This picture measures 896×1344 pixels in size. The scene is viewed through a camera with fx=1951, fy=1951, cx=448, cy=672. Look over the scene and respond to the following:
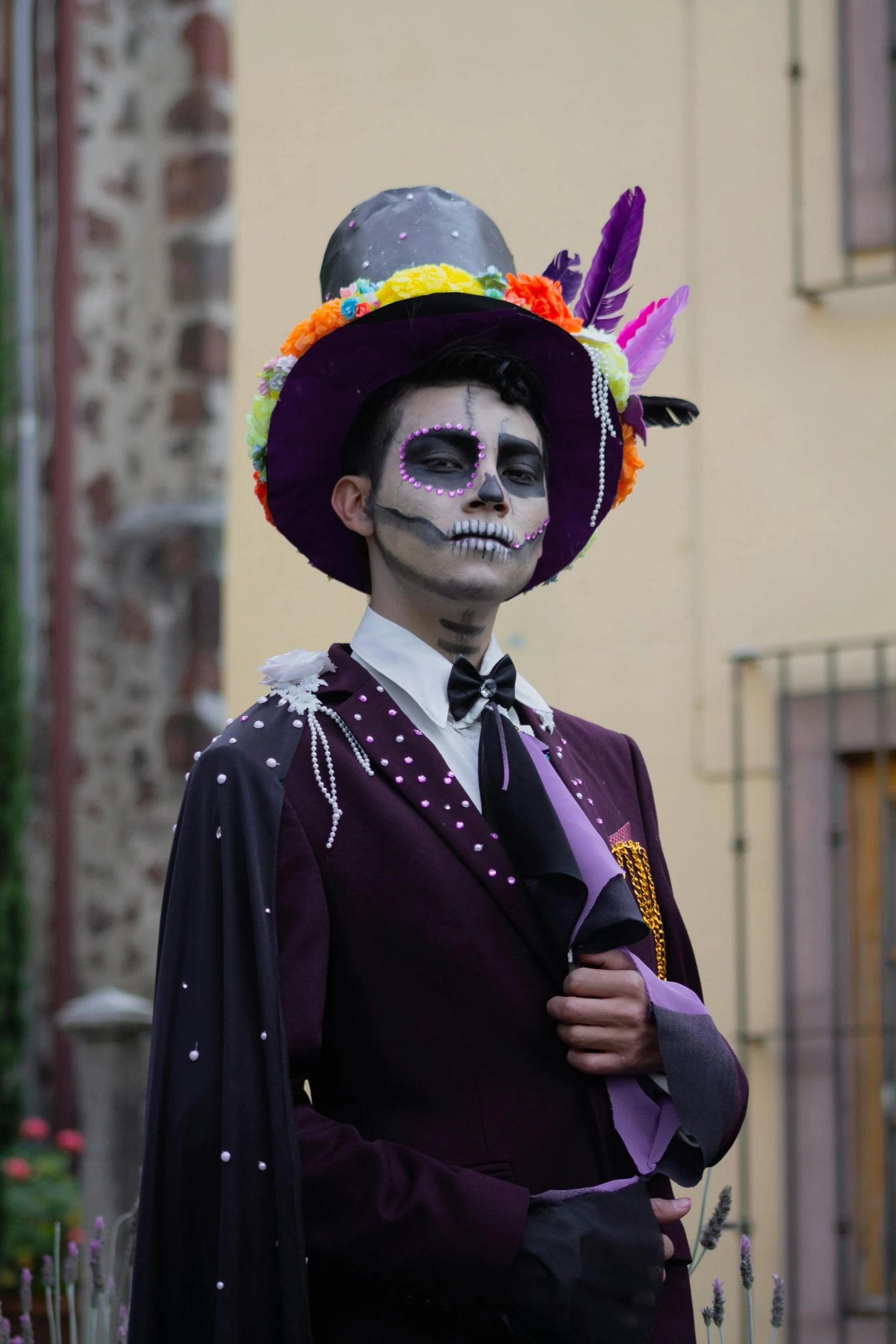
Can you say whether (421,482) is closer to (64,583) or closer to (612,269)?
(612,269)

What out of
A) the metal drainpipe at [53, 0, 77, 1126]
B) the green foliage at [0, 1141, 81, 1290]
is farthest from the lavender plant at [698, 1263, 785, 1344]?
the metal drainpipe at [53, 0, 77, 1126]

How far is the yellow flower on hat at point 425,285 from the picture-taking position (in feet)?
8.05

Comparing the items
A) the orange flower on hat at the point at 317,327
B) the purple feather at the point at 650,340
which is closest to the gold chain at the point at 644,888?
the purple feather at the point at 650,340

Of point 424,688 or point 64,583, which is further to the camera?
point 64,583

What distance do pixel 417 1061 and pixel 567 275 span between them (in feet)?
3.58

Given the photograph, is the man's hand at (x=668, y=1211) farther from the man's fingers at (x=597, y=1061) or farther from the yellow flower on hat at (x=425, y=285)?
the yellow flower on hat at (x=425, y=285)

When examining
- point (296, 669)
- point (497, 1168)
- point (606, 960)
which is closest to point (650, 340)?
point (296, 669)

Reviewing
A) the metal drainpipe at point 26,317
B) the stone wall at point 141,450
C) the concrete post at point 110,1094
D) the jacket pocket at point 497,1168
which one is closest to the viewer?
the jacket pocket at point 497,1168

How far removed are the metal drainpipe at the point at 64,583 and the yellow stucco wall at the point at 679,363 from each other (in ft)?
7.98

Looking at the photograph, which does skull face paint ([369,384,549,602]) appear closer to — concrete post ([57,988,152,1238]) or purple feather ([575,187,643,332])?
purple feather ([575,187,643,332])

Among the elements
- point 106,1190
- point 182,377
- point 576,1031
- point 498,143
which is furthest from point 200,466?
point 576,1031

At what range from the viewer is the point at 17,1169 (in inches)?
285

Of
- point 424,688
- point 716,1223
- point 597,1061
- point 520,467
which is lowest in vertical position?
point 716,1223

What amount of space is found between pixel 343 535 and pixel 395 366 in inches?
10.9
